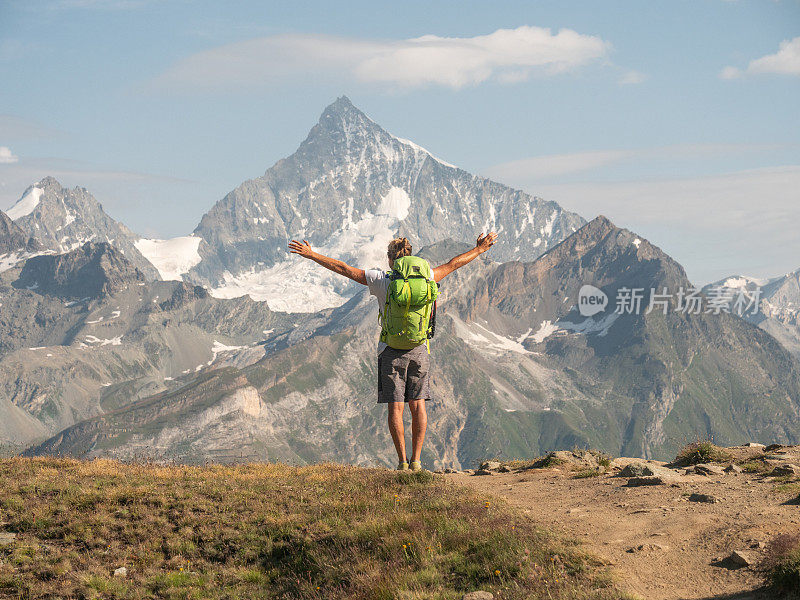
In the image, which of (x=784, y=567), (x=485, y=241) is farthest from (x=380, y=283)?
(x=784, y=567)

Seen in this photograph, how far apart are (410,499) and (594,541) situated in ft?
11.6

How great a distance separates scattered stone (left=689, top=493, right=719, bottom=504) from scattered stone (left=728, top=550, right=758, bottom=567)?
3272 millimetres

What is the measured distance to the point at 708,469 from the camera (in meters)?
17.2

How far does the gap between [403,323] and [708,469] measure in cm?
846

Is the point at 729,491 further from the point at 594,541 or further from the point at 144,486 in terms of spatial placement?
the point at 144,486

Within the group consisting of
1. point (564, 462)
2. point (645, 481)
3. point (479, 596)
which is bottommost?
point (564, 462)

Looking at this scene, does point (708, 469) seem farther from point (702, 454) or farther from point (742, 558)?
point (742, 558)

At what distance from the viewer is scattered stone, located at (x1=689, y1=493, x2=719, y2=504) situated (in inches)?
540

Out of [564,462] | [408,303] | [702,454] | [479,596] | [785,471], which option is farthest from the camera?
[564,462]

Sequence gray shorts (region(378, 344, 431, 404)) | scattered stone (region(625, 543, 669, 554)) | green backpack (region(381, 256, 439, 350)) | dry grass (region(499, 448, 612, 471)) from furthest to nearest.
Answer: dry grass (region(499, 448, 612, 471)) → gray shorts (region(378, 344, 431, 404)) → green backpack (region(381, 256, 439, 350)) → scattered stone (region(625, 543, 669, 554))

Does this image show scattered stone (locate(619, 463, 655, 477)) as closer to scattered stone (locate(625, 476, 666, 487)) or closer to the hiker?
scattered stone (locate(625, 476, 666, 487))

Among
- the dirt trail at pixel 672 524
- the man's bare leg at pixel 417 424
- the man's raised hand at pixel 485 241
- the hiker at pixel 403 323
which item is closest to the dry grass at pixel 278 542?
the man's bare leg at pixel 417 424

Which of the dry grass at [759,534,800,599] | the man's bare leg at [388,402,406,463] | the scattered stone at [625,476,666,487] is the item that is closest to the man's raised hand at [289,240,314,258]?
the man's bare leg at [388,402,406,463]

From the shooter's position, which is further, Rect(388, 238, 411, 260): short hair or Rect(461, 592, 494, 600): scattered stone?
Rect(388, 238, 411, 260): short hair
